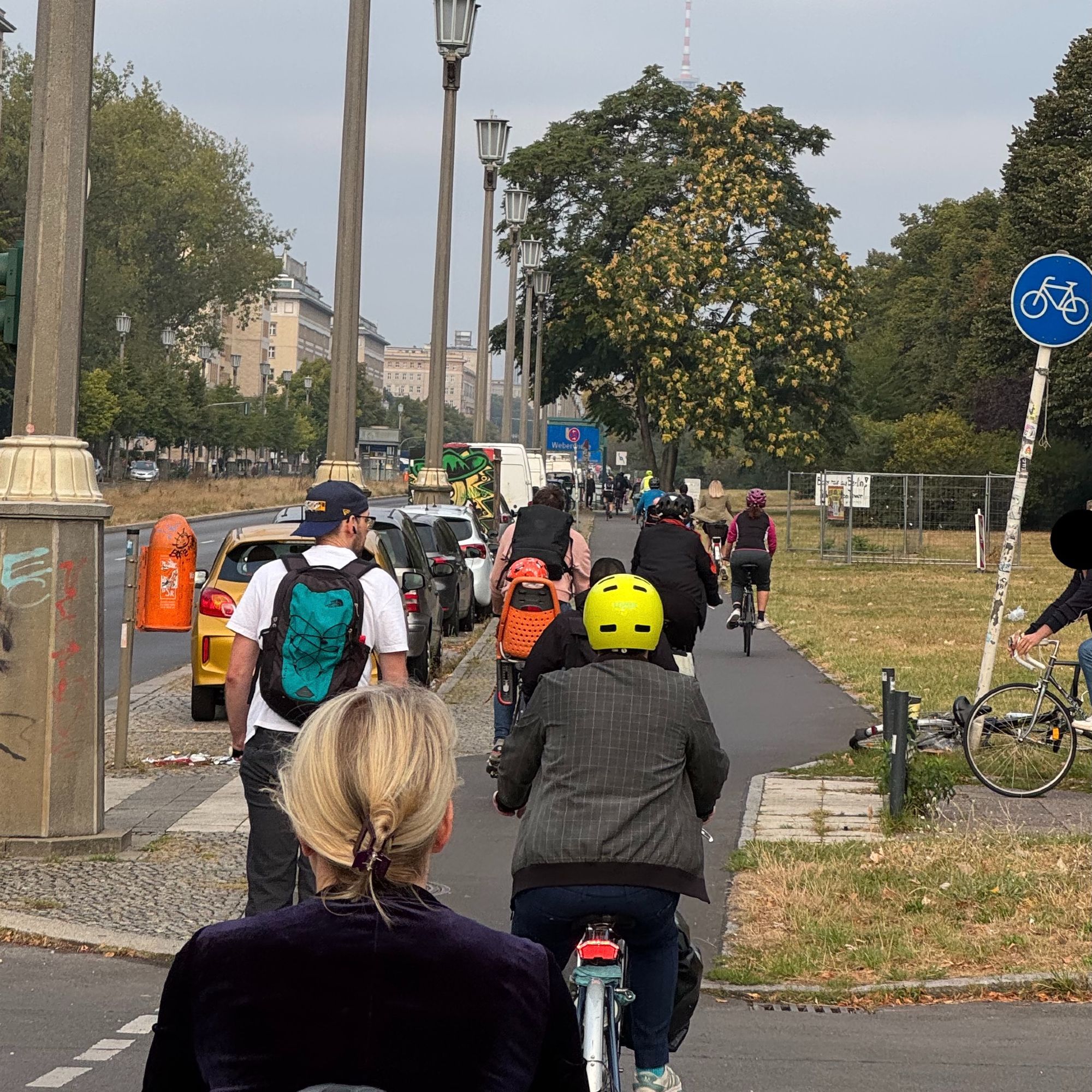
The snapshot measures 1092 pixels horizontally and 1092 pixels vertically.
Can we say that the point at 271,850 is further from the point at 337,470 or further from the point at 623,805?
the point at 337,470

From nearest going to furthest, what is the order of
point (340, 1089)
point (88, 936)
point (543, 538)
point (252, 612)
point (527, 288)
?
point (340, 1089) → point (252, 612) → point (88, 936) → point (543, 538) → point (527, 288)

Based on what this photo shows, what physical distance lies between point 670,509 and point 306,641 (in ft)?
23.0

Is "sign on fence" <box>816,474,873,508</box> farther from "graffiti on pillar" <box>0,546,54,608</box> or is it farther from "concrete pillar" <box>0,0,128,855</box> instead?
"graffiti on pillar" <box>0,546,54,608</box>

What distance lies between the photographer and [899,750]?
33.4ft

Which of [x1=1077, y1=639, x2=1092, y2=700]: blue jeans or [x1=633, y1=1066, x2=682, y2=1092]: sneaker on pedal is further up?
[x1=1077, y1=639, x2=1092, y2=700]: blue jeans

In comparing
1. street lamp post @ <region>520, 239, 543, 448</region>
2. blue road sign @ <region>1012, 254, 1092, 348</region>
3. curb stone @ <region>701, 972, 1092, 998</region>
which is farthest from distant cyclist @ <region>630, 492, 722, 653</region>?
street lamp post @ <region>520, 239, 543, 448</region>

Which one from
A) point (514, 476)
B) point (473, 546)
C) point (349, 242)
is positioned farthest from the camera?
point (514, 476)

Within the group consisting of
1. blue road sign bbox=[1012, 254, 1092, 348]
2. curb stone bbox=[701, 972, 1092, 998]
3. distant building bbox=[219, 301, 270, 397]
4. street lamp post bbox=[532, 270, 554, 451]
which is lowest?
curb stone bbox=[701, 972, 1092, 998]

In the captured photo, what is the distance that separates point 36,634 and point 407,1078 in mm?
7179

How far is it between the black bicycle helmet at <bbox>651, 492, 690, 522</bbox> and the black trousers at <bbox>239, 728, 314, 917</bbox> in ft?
22.5

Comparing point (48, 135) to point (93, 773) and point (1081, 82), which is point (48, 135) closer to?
point (93, 773)

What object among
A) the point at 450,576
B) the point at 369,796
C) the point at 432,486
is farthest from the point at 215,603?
the point at 432,486

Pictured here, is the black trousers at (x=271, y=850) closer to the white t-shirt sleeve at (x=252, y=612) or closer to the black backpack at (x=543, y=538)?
the white t-shirt sleeve at (x=252, y=612)

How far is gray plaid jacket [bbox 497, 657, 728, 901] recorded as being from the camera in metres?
4.51
